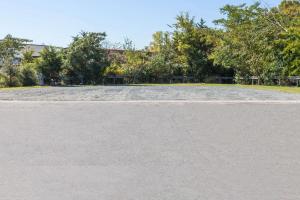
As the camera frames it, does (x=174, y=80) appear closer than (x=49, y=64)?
No

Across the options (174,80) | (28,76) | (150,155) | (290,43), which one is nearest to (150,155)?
(150,155)

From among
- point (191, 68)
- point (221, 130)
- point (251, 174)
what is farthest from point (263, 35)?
point (251, 174)

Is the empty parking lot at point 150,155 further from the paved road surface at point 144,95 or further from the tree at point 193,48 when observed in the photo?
the tree at point 193,48

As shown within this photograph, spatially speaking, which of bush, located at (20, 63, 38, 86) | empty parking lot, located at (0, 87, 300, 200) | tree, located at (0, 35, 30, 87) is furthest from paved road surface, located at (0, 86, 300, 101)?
bush, located at (20, 63, 38, 86)

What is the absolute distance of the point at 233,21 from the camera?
32125 millimetres

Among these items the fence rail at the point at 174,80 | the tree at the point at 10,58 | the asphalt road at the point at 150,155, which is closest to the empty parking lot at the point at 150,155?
the asphalt road at the point at 150,155

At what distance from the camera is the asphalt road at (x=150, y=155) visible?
434 centimetres

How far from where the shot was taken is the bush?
27844 mm

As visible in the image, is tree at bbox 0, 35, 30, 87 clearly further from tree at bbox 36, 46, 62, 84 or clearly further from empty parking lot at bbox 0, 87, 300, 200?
empty parking lot at bbox 0, 87, 300, 200

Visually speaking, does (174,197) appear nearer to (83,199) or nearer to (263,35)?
(83,199)

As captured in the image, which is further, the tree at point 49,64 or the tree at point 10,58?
the tree at point 49,64

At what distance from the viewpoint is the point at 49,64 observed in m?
30.6

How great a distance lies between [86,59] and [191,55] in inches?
367

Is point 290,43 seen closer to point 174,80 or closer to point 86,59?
point 174,80
